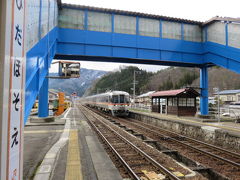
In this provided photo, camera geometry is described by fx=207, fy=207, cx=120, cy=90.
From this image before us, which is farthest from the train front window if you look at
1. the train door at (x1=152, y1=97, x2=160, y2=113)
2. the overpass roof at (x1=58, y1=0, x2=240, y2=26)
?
the overpass roof at (x1=58, y1=0, x2=240, y2=26)

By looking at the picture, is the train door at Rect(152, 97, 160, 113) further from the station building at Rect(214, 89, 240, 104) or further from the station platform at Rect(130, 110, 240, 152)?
the station building at Rect(214, 89, 240, 104)

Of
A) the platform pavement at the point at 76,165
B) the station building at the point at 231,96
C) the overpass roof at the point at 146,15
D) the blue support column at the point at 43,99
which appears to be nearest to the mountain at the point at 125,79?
the station building at the point at 231,96

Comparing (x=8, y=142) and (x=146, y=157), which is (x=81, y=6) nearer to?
(x=146, y=157)

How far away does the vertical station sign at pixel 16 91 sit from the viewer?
117 cm

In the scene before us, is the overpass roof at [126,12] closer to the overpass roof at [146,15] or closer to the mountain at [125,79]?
the overpass roof at [146,15]

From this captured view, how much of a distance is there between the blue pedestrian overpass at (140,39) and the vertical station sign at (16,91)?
13.0 metres

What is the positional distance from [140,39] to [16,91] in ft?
48.7

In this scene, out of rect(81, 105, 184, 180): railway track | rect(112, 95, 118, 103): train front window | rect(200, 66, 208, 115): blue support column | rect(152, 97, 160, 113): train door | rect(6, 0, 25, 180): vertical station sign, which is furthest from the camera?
rect(152, 97, 160, 113): train door

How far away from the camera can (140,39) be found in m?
15.5

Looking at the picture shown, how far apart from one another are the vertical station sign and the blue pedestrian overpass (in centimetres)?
1296

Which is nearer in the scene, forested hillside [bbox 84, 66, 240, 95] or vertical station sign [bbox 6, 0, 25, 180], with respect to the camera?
vertical station sign [bbox 6, 0, 25, 180]

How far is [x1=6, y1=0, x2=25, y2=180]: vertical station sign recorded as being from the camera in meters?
1.17

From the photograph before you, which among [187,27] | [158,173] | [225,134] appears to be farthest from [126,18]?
[158,173]

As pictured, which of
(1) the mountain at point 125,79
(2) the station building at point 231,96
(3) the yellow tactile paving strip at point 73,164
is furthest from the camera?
(1) the mountain at point 125,79
